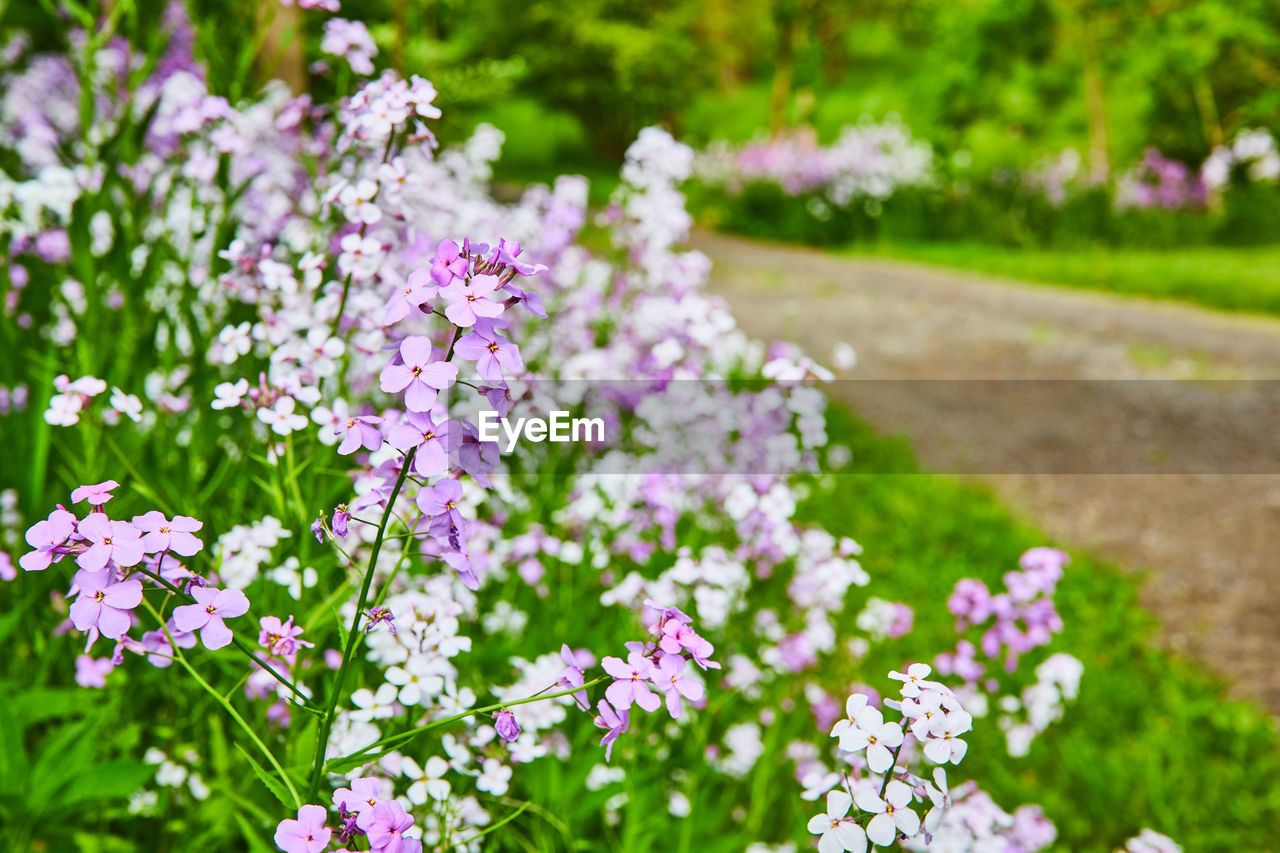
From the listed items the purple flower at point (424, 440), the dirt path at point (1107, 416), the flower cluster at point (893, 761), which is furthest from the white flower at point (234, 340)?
the dirt path at point (1107, 416)

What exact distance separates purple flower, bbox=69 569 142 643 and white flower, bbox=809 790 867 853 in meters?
0.74

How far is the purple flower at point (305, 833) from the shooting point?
0.92 meters

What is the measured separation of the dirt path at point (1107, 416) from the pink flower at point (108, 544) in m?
3.35

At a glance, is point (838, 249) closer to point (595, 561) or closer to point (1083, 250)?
point (1083, 250)

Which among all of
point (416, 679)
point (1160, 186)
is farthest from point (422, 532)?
point (1160, 186)

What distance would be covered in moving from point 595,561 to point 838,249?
10.7m

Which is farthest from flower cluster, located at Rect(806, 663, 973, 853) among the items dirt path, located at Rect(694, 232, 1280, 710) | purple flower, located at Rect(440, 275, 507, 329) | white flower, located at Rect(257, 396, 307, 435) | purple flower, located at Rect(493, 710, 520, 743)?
dirt path, located at Rect(694, 232, 1280, 710)

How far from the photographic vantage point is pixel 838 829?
101 centimetres

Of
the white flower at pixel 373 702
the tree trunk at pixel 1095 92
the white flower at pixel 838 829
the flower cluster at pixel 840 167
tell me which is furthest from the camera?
the tree trunk at pixel 1095 92

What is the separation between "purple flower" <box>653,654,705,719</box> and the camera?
3.15ft

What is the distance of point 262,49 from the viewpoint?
4965mm

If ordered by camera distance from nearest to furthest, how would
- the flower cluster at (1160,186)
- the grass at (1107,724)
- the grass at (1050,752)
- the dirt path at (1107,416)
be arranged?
the grass at (1050,752), the grass at (1107,724), the dirt path at (1107,416), the flower cluster at (1160,186)

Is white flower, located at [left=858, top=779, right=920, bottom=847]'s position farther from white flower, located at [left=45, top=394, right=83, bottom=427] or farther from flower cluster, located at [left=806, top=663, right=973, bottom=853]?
white flower, located at [left=45, top=394, right=83, bottom=427]

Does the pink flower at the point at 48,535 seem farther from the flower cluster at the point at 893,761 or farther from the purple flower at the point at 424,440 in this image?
the flower cluster at the point at 893,761
